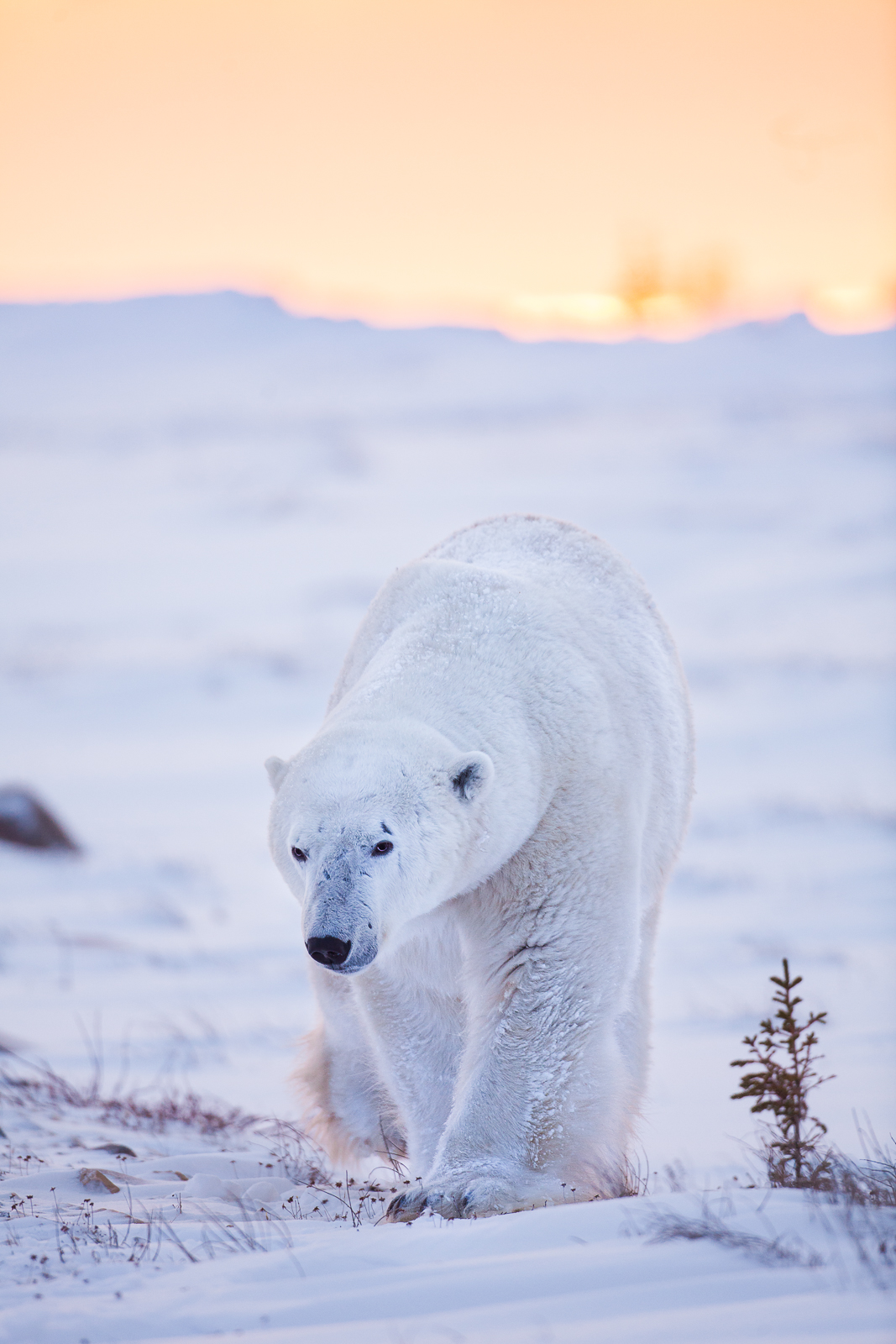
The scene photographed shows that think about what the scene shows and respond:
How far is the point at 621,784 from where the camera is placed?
3.96 m

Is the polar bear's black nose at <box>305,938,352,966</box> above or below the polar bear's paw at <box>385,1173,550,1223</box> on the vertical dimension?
above

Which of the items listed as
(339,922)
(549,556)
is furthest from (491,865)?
(549,556)

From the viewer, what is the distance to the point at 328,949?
3.20 meters

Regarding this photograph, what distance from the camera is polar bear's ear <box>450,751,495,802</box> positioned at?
350 cm

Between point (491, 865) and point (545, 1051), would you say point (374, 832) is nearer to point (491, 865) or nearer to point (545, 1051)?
point (491, 865)

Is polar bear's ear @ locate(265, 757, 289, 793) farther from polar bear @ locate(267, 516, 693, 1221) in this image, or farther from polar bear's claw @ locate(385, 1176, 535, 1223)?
polar bear's claw @ locate(385, 1176, 535, 1223)

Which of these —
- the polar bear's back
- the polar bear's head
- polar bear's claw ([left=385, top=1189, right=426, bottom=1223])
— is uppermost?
the polar bear's back

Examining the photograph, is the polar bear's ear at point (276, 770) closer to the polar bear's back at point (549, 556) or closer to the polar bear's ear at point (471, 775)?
the polar bear's ear at point (471, 775)

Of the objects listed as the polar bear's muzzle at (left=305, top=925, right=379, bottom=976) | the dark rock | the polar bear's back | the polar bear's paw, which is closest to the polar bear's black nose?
the polar bear's muzzle at (left=305, top=925, right=379, bottom=976)

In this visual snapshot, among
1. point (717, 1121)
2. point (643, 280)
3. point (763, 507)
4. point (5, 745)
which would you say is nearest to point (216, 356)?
point (643, 280)

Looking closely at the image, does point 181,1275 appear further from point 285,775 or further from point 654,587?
point 654,587

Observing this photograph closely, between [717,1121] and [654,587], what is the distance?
57.9 feet

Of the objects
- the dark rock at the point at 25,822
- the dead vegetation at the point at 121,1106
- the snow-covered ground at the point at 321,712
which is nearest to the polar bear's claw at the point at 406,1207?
the snow-covered ground at the point at 321,712

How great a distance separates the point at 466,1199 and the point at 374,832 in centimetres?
91
